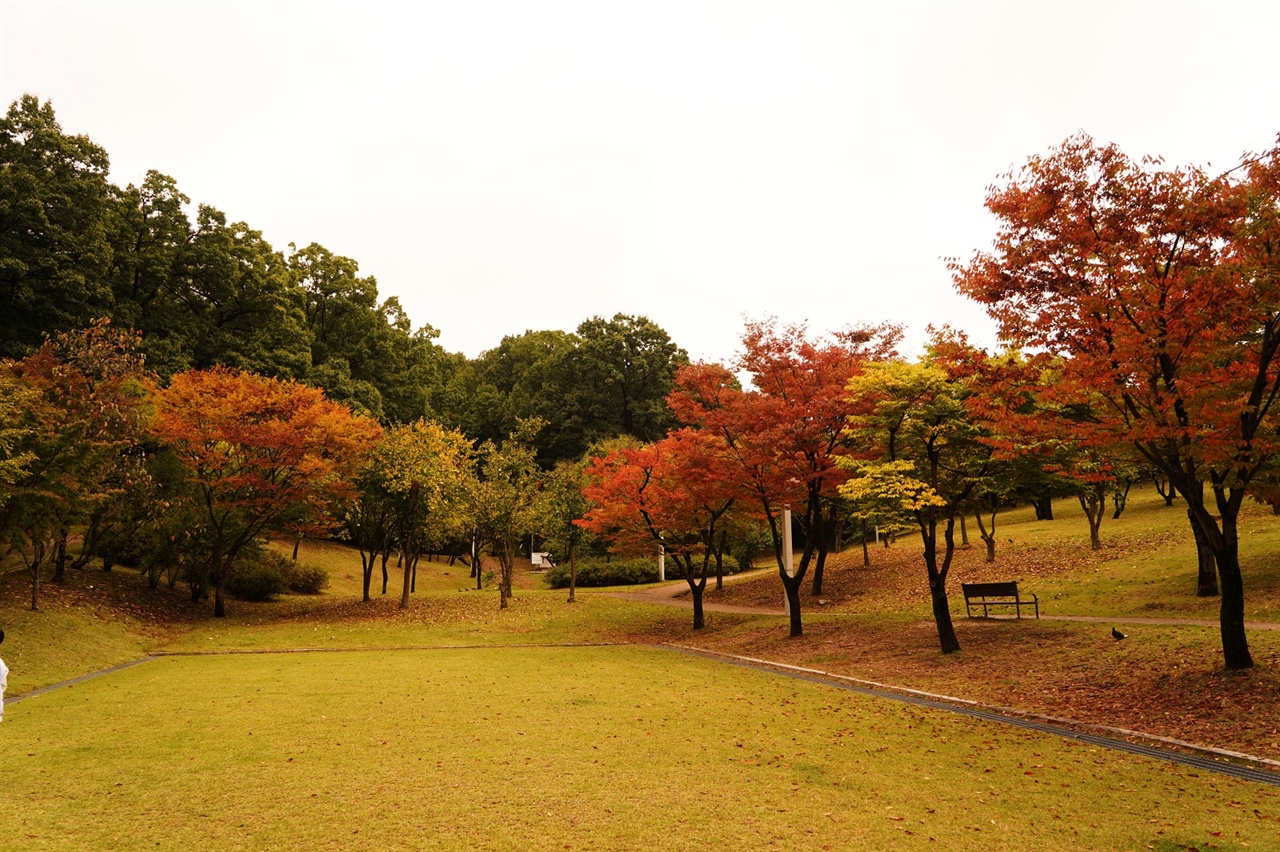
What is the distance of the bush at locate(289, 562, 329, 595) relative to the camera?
107 feet

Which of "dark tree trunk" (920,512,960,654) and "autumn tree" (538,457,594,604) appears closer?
"dark tree trunk" (920,512,960,654)

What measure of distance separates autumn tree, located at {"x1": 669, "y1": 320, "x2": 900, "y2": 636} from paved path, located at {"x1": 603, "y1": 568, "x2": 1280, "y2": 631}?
18.9ft

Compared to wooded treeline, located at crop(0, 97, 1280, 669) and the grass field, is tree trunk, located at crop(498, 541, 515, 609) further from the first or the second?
the grass field

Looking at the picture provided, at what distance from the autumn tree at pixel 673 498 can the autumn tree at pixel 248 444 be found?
9.32 m

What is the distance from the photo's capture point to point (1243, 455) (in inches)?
391

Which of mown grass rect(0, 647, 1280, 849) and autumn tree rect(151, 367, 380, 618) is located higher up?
autumn tree rect(151, 367, 380, 618)

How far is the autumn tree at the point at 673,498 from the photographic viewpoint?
67.7ft

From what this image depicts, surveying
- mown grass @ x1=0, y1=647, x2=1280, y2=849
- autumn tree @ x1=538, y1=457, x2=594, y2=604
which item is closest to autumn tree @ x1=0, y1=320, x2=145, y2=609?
mown grass @ x1=0, y1=647, x2=1280, y2=849

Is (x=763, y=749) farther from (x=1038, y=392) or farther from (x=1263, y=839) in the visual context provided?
(x=1038, y=392)

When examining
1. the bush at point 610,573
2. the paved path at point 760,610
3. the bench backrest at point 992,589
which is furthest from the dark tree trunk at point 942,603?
the bush at point 610,573

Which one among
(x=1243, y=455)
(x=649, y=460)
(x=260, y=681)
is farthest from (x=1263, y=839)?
(x=649, y=460)

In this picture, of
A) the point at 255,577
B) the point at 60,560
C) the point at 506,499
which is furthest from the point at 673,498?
the point at 60,560

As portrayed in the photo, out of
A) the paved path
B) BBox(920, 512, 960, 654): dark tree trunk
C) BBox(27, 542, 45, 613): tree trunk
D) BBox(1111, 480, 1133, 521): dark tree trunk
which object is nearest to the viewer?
the paved path

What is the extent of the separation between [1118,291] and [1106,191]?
175 cm
